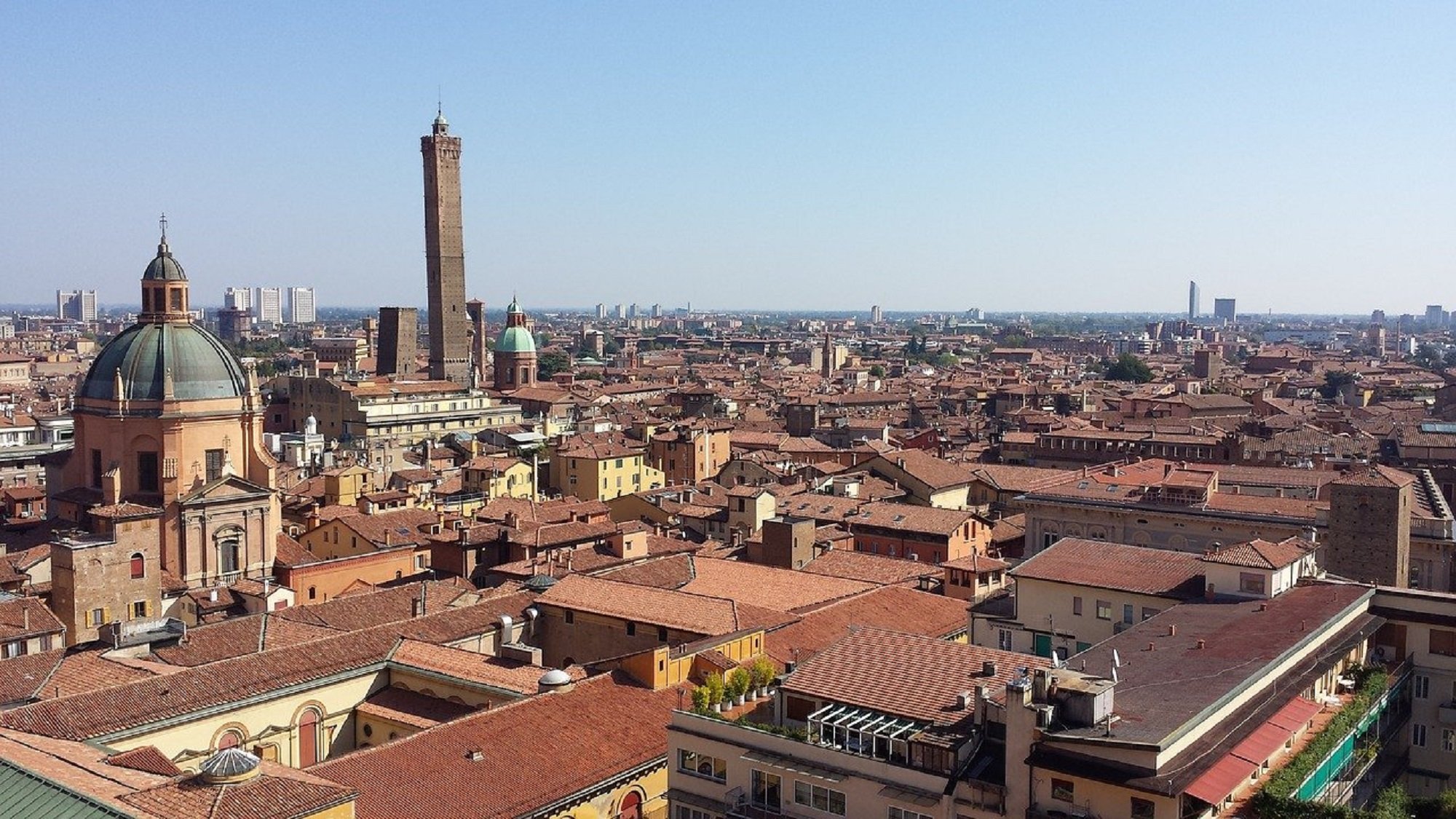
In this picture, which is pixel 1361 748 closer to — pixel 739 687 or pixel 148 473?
Answer: pixel 739 687

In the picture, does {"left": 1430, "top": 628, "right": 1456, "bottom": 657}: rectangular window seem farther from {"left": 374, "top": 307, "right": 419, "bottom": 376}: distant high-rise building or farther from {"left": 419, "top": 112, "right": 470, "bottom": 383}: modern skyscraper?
{"left": 374, "top": 307, "right": 419, "bottom": 376}: distant high-rise building

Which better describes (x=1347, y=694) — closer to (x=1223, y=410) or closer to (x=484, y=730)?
(x=484, y=730)

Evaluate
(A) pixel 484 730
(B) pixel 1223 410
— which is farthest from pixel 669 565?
(B) pixel 1223 410

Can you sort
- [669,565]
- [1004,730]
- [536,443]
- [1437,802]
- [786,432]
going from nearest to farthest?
1. [1004,730]
2. [1437,802]
3. [669,565]
4. [536,443]
5. [786,432]

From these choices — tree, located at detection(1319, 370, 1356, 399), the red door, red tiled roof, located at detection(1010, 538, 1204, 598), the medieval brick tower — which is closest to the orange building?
the red door

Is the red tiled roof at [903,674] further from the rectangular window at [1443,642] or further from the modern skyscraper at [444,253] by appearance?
the modern skyscraper at [444,253]

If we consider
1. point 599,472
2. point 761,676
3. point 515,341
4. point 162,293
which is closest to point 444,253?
point 515,341
